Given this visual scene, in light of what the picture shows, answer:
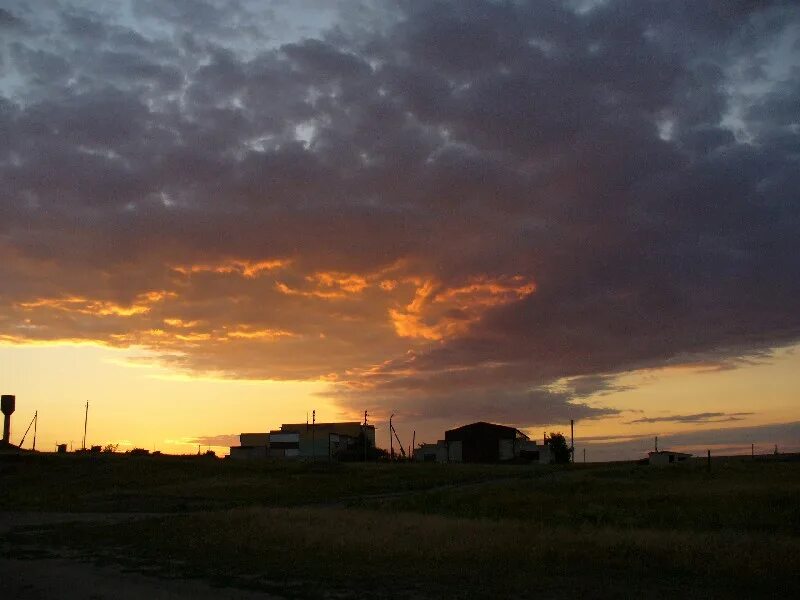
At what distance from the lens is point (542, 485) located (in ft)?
169

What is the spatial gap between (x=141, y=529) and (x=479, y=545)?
53.7 ft

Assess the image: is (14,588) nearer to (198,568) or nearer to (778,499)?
(198,568)

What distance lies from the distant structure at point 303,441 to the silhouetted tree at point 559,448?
89.3 feet

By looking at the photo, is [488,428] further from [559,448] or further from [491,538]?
[491,538]

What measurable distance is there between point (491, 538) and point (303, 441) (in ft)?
298

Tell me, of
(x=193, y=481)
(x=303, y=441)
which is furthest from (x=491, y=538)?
(x=303, y=441)

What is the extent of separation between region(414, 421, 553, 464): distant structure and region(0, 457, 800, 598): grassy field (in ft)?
143

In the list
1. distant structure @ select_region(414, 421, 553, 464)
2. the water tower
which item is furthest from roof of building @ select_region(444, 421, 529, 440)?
the water tower

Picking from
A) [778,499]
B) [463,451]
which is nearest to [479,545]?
[778,499]

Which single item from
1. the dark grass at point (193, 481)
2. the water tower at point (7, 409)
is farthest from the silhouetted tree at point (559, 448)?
the water tower at point (7, 409)

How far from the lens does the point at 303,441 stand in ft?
374

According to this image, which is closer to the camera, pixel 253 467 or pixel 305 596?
pixel 305 596

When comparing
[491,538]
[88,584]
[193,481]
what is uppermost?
[491,538]

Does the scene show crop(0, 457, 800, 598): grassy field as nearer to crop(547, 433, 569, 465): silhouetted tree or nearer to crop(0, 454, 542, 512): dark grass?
crop(0, 454, 542, 512): dark grass
